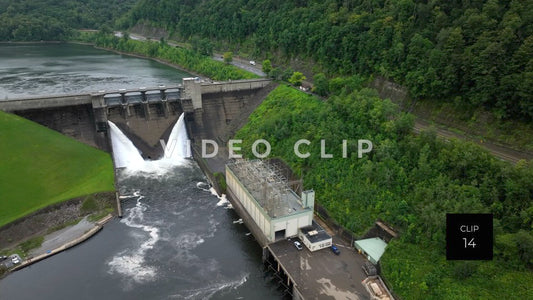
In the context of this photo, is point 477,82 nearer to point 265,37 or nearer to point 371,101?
point 371,101

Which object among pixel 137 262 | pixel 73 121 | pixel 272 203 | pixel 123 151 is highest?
pixel 73 121

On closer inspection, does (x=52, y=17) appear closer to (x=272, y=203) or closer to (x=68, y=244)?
(x=68, y=244)

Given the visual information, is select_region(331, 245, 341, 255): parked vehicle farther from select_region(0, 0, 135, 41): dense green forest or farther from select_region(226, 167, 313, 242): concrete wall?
select_region(0, 0, 135, 41): dense green forest

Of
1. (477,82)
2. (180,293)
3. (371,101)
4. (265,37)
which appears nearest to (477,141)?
(477,82)

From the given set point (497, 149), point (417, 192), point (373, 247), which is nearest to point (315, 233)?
point (373, 247)

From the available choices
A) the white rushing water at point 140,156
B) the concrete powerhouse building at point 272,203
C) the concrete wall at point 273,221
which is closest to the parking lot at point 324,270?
the concrete wall at point 273,221

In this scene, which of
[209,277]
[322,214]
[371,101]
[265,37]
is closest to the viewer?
[209,277]

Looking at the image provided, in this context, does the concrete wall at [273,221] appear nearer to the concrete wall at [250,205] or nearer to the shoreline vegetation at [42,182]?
the concrete wall at [250,205]
